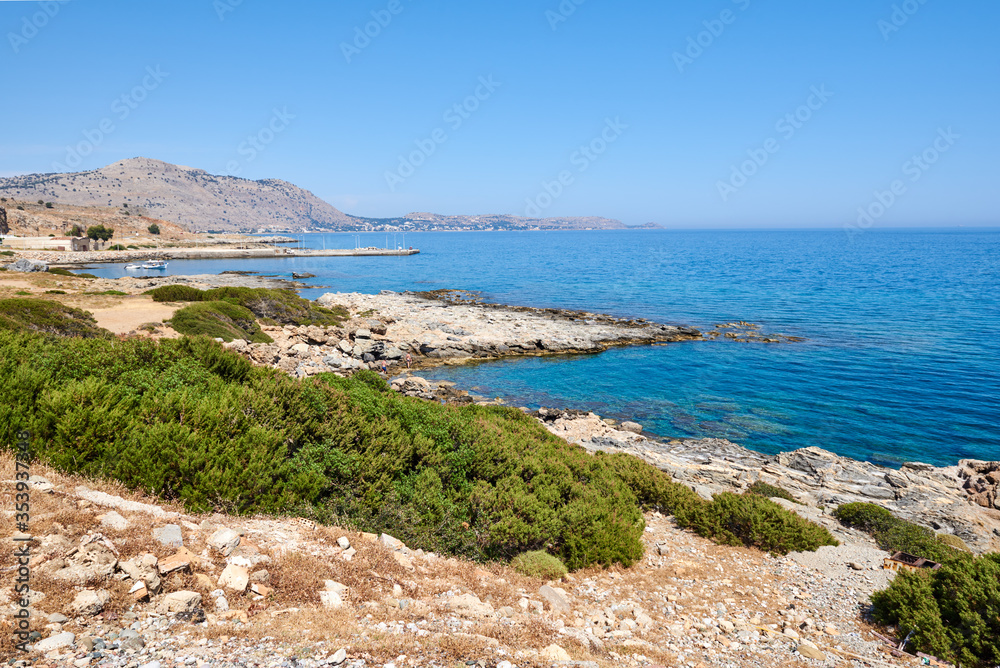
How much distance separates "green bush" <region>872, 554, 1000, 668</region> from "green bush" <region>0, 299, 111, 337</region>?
2443 centimetres

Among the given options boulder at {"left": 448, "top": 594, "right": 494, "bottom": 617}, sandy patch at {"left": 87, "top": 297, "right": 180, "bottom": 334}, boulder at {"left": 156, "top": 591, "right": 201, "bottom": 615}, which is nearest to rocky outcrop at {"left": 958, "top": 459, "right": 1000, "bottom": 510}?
boulder at {"left": 448, "top": 594, "right": 494, "bottom": 617}

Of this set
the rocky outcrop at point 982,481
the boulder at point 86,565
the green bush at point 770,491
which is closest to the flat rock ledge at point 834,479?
the rocky outcrop at point 982,481

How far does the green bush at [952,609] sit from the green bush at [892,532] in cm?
340

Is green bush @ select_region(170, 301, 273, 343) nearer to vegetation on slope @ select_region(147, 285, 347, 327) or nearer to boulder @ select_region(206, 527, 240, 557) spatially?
vegetation on slope @ select_region(147, 285, 347, 327)

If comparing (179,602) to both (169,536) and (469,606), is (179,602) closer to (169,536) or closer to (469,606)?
(169,536)

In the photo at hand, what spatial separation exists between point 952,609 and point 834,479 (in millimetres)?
10886

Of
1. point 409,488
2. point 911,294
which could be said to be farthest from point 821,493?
point 911,294

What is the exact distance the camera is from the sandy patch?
24.6 meters

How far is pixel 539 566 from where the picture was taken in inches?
318

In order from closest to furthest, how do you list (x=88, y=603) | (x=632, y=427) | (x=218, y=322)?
(x=88, y=603) → (x=632, y=427) → (x=218, y=322)

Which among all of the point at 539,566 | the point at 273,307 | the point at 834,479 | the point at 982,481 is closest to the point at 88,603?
the point at 539,566

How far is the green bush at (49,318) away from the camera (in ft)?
66.1

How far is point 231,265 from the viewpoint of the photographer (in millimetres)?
97500

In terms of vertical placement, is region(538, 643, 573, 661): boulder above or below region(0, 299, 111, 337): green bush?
below
